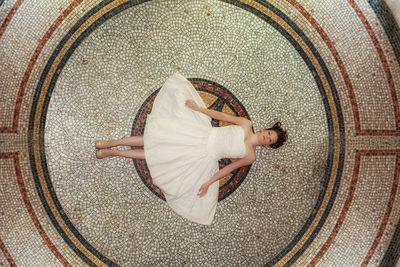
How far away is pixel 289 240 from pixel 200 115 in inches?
70.6

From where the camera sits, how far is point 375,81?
11.9 feet

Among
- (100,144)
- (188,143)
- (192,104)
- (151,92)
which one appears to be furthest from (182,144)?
(100,144)

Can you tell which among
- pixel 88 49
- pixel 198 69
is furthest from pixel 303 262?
pixel 88 49

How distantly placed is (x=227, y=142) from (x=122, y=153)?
3.81 ft

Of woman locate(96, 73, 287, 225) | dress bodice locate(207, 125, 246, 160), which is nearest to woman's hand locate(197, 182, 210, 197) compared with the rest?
woman locate(96, 73, 287, 225)

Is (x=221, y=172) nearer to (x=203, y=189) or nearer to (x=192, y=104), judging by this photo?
(x=203, y=189)

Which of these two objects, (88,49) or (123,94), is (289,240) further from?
(88,49)

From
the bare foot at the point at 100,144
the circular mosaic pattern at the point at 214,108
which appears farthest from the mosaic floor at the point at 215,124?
the bare foot at the point at 100,144

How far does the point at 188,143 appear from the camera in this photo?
3234 millimetres

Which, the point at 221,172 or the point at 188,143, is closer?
the point at 188,143

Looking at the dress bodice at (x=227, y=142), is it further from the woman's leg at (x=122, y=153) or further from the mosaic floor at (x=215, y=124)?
the woman's leg at (x=122, y=153)

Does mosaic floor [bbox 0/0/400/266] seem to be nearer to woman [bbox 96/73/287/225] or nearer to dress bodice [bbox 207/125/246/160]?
woman [bbox 96/73/287/225]

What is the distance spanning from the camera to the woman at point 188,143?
3.22 m

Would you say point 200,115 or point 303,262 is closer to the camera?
point 200,115
